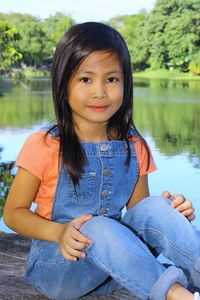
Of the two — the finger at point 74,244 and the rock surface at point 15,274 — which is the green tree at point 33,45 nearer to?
the rock surface at point 15,274

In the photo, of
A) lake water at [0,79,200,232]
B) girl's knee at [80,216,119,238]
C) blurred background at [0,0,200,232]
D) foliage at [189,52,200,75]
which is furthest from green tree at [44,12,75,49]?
girl's knee at [80,216,119,238]

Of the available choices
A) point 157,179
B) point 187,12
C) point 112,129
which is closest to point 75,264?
point 112,129

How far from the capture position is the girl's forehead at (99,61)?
123 centimetres

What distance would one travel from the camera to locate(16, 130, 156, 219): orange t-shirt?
1.23m

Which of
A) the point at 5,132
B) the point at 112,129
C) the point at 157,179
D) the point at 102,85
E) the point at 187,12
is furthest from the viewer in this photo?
the point at 187,12

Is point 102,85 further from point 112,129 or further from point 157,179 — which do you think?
point 157,179

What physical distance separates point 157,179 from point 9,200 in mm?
3305

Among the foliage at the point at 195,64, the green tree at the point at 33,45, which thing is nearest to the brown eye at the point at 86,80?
the foliage at the point at 195,64

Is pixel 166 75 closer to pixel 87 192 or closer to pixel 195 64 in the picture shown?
pixel 195 64

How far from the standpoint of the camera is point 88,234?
1126 mm

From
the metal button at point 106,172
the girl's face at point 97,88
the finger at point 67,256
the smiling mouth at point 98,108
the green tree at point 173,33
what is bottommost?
the green tree at point 173,33

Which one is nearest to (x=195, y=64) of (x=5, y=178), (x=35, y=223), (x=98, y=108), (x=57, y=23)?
(x=57, y=23)

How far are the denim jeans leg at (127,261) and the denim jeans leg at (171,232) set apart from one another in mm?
94

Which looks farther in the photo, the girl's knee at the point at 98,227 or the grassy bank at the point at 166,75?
Answer: the grassy bank at the point at 166,75
